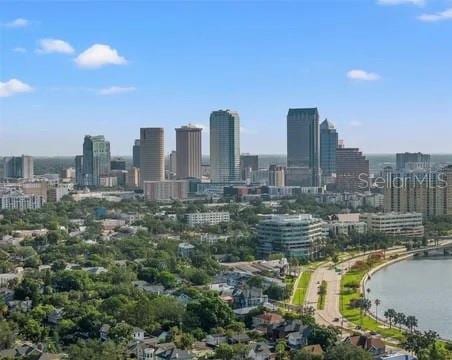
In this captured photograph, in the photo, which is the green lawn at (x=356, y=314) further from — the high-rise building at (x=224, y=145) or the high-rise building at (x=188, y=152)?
the high-rise building at (x=188, y=152)

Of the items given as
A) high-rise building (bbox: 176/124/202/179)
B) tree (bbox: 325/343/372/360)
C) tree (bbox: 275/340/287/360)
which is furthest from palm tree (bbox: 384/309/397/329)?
high-rise building (bbox: 176/124/202/179)

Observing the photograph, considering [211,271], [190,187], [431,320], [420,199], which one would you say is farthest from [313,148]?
[431,320]

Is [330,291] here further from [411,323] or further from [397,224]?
[397,224]

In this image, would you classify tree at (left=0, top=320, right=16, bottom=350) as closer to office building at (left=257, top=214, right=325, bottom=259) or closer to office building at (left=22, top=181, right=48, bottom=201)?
office building at (left=257, top=214, right=325, bottom=259)

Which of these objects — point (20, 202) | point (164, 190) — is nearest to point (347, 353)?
point (20, 202)

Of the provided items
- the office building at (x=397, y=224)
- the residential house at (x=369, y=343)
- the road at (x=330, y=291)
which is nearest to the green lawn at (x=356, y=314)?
the road at (x=330, y=291)

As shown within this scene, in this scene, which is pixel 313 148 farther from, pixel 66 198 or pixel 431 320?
pixel 431 320
